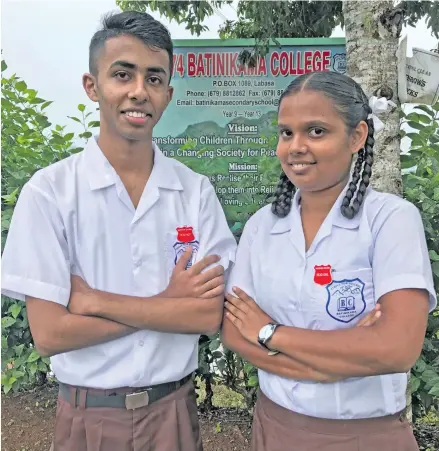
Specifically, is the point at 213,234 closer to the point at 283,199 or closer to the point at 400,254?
the point at 283,199

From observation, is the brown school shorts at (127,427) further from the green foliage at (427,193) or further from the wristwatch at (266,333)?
the green foliage at (427,193)

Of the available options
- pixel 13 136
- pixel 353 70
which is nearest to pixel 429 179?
pixel 353 70

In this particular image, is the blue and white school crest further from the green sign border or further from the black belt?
the green sign border

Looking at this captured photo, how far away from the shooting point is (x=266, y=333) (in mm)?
1643

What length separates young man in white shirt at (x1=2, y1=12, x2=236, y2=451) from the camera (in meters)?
1.73

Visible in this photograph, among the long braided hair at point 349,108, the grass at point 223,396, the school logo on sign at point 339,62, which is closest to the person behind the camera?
the long braided hair at point 349,108

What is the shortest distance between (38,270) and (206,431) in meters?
2.16

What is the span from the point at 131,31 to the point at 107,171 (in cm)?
48

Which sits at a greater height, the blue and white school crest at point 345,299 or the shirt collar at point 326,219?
the shirt collar at point 326,219

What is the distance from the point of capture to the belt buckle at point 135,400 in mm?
1812

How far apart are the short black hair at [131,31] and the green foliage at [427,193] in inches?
59.7

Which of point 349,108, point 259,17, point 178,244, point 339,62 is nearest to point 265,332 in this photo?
point 178,244

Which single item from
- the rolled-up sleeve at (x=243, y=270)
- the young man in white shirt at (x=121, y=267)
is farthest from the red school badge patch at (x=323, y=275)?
the young man in white shirt at (x=121, y=267)

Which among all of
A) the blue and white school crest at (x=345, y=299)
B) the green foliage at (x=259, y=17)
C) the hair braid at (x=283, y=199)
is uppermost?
the green foliage at (x=259, y=17)
